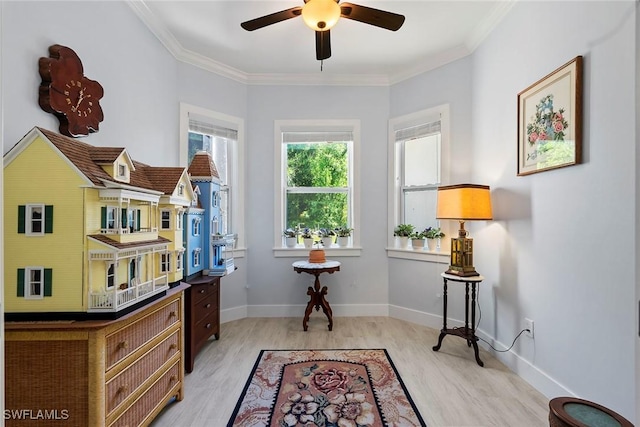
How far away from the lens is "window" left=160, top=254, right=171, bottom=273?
1.98 metres

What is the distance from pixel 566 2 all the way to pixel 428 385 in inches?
107

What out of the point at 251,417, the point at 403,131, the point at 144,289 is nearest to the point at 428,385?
the point at 251,417

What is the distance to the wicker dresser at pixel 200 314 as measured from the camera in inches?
102

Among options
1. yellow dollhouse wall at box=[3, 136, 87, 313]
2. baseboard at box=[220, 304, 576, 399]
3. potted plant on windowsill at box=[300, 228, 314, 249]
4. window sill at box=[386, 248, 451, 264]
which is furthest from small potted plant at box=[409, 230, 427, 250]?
yellow dollhouse wall at box=[3, 136, 87, 313]

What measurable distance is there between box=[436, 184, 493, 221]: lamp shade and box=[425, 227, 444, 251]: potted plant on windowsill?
2.61 ft

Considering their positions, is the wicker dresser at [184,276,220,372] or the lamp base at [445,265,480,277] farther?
the lamp base at [445,265,480,277]

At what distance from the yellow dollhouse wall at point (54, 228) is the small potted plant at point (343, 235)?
2800mm

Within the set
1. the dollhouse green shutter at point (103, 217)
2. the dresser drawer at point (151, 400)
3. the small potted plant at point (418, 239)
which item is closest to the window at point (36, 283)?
the dollhouse green shutter at point (103, 217)

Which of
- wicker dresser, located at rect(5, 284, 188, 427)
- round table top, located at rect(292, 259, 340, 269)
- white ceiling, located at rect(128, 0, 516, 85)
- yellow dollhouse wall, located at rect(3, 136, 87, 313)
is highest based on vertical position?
white ceiling, located at rect(128, 0, 516, 85)

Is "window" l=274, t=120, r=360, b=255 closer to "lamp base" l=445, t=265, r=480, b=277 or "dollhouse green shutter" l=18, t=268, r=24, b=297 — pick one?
"lamp base" l=445, t=265, r=480, b=277

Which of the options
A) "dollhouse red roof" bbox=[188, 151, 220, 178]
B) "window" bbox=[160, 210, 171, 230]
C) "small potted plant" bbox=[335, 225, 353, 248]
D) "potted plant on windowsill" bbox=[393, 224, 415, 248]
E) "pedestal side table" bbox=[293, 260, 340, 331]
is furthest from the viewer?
"small potted plant" bbox=[335, 225, 353, 248]

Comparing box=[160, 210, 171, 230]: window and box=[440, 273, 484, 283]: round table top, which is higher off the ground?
box=[160, 210, 171, 230]: window

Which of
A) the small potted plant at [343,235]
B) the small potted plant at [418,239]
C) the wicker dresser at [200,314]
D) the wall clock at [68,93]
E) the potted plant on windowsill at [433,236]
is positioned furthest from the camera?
the small potted plant at [343,235]

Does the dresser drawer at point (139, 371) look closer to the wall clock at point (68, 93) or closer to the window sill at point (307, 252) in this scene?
the wall clock at point (68, 93)
